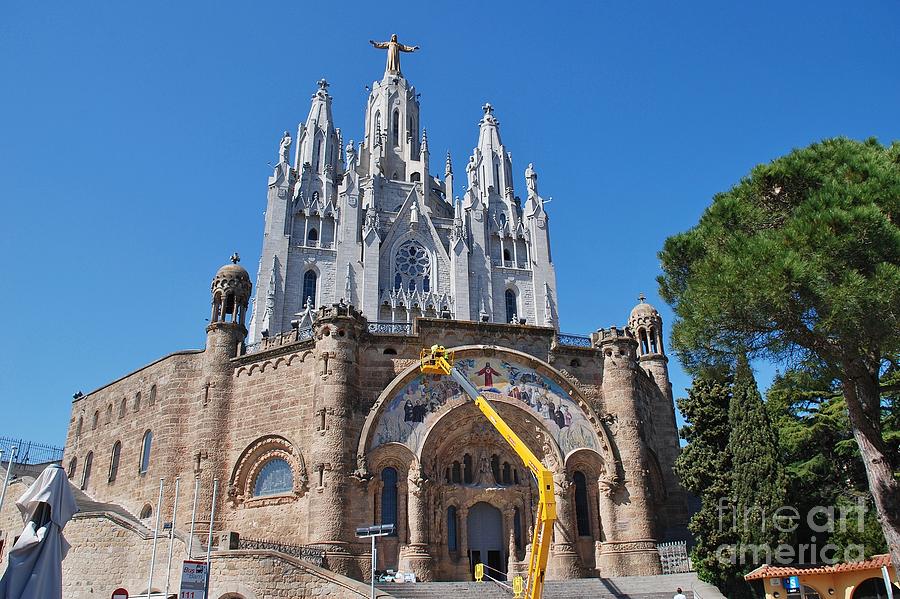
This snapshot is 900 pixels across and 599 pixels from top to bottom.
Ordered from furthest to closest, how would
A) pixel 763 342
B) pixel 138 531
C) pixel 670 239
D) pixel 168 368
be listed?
pixel 168 368, pixel 138 531, pixel 670 239, pixel 763 342

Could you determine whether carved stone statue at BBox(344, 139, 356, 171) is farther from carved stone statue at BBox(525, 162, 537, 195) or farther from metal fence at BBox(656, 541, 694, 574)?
metal fence at BBox(656, 541, 694, 574)

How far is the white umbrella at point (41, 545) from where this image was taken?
29.2ft

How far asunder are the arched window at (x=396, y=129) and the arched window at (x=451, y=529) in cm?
4042

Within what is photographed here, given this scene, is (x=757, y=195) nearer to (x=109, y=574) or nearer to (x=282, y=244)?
(x=109, y=574)

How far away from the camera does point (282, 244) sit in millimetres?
47344

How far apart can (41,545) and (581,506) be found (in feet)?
68.3

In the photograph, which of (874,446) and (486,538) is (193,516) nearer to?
(486,538)

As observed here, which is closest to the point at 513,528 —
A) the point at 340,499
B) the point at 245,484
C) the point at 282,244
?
the point at 340,499

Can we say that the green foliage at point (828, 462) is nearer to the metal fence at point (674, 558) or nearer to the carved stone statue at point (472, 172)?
the metal fence at point (674, 558)

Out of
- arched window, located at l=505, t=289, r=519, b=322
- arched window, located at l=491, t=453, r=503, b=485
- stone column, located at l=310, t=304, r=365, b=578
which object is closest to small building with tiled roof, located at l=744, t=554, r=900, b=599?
arched window, located at l=491, t=453, r=503, b=485

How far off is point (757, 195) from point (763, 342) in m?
3.68

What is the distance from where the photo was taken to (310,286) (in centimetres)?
4750

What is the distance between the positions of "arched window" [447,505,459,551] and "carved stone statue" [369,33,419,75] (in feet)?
160

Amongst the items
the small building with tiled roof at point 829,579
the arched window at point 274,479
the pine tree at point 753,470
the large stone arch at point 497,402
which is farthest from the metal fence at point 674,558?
the arched window at point 274,479
